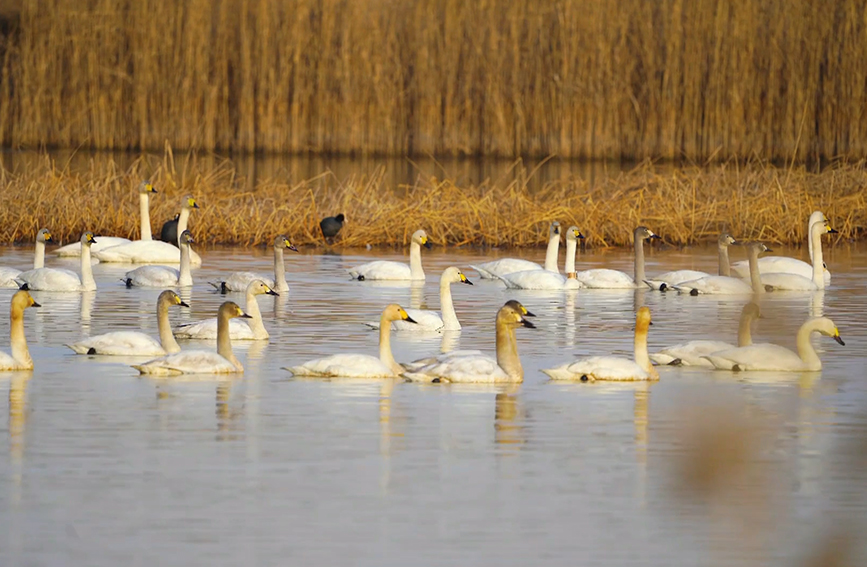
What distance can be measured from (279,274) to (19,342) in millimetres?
5247

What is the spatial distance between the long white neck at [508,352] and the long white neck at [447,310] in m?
2.47

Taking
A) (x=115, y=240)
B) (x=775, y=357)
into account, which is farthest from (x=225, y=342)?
(x=115, y=240)

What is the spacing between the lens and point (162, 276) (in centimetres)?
1591

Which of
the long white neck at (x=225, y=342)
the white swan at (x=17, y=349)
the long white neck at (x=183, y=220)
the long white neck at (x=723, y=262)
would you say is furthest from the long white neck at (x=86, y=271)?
the long white neck at (x=723, y=262)

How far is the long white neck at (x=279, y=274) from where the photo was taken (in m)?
15.2

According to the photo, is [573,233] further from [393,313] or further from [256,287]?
[393,313]

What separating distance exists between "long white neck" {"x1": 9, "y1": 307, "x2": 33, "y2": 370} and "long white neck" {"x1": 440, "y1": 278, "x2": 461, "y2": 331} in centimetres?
326

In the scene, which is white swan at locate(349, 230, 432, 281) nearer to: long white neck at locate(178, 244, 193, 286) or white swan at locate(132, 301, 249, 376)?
long white neck at locate(178, 244, 193, 286)

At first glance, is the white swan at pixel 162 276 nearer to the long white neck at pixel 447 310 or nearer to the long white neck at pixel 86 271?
the long white neck at pixel 86 271

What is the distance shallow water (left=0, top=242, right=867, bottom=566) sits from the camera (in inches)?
244

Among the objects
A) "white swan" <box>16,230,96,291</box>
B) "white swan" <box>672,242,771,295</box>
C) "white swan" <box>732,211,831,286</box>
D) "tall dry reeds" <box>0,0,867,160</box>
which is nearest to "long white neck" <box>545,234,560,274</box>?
"white swan" <box>672,242,771,295</box>

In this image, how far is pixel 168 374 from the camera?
10.1 m

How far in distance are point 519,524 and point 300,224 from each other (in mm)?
14545

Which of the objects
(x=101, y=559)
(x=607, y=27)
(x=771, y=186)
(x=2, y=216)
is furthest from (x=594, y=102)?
(x=101, y=559)
